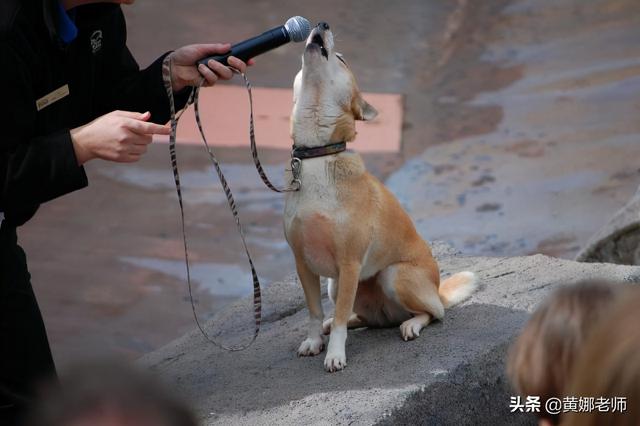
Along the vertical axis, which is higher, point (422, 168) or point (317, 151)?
point (317, 151)

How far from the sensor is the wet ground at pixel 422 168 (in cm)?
576

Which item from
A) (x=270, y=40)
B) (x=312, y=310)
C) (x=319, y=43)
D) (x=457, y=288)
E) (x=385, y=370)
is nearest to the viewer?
(x=270, y=40)

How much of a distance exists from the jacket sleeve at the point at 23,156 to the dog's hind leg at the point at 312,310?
36.1 inches

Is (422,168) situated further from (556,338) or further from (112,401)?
(112,401)

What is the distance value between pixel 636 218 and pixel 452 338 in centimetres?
140

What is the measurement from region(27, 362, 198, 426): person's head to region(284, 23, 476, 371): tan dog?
6.91 feet

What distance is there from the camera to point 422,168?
6.84m

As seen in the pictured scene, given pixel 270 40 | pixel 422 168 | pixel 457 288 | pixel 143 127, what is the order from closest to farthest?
Result: pixel 143 127 < pixel 270 40 < pixel 457 288 < pixel 422 168

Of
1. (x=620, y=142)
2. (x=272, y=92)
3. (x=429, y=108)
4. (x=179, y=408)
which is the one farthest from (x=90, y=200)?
(x=179, y=408)

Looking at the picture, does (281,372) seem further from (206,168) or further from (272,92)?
(272,92)

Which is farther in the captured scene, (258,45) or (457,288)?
(457,288)

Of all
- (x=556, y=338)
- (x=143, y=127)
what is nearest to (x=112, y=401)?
(x=556, y=338)

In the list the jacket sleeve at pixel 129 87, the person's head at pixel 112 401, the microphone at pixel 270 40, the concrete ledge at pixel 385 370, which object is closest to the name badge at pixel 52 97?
the jacket sleeve at pixel 129 87

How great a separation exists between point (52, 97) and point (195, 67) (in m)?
0.51
